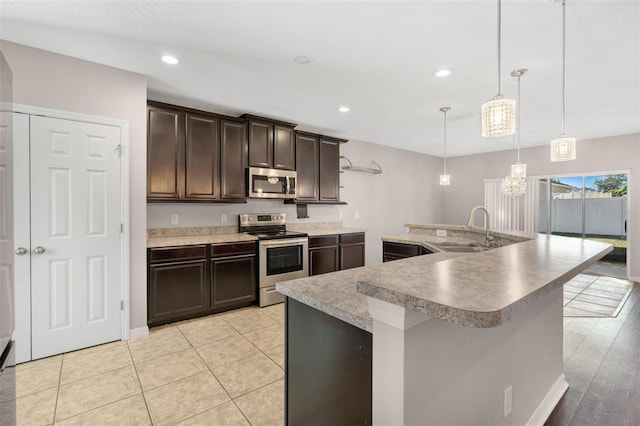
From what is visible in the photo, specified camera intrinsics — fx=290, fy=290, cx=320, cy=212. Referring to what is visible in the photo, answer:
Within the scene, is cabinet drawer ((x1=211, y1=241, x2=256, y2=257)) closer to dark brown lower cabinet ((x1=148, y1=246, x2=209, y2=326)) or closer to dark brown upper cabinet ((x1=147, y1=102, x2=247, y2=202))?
dark brown lower cabinet ((x1=148, y1=246, x2=209, y2=326))

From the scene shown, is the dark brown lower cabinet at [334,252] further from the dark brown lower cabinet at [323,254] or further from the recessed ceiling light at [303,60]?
the recessed ceiling light at [303,60]

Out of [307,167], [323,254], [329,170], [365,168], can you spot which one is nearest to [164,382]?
[323,254]

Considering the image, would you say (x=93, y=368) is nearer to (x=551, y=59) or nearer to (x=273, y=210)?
(x=273, y=210)

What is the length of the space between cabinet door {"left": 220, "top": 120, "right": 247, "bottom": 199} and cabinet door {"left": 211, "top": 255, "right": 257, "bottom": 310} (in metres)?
0.86

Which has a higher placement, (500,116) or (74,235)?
(500,116)

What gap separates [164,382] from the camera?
211 centimetres

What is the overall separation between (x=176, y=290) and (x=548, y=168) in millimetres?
6878

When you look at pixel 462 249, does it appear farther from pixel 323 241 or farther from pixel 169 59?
pixel 169 59

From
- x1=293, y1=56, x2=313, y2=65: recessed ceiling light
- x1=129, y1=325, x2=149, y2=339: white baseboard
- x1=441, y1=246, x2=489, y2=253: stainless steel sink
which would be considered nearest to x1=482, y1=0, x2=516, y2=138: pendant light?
x1=293, y1=56, x2=313, y2=65: recessed ceiling light

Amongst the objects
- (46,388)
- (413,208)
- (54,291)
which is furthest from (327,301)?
(413,208)

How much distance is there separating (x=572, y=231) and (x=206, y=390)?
22.8 feet

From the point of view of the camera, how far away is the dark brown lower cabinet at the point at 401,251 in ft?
11.0

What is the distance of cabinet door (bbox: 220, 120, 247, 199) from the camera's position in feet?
12.1

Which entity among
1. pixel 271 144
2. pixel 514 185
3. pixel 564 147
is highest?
pixel 271 144
